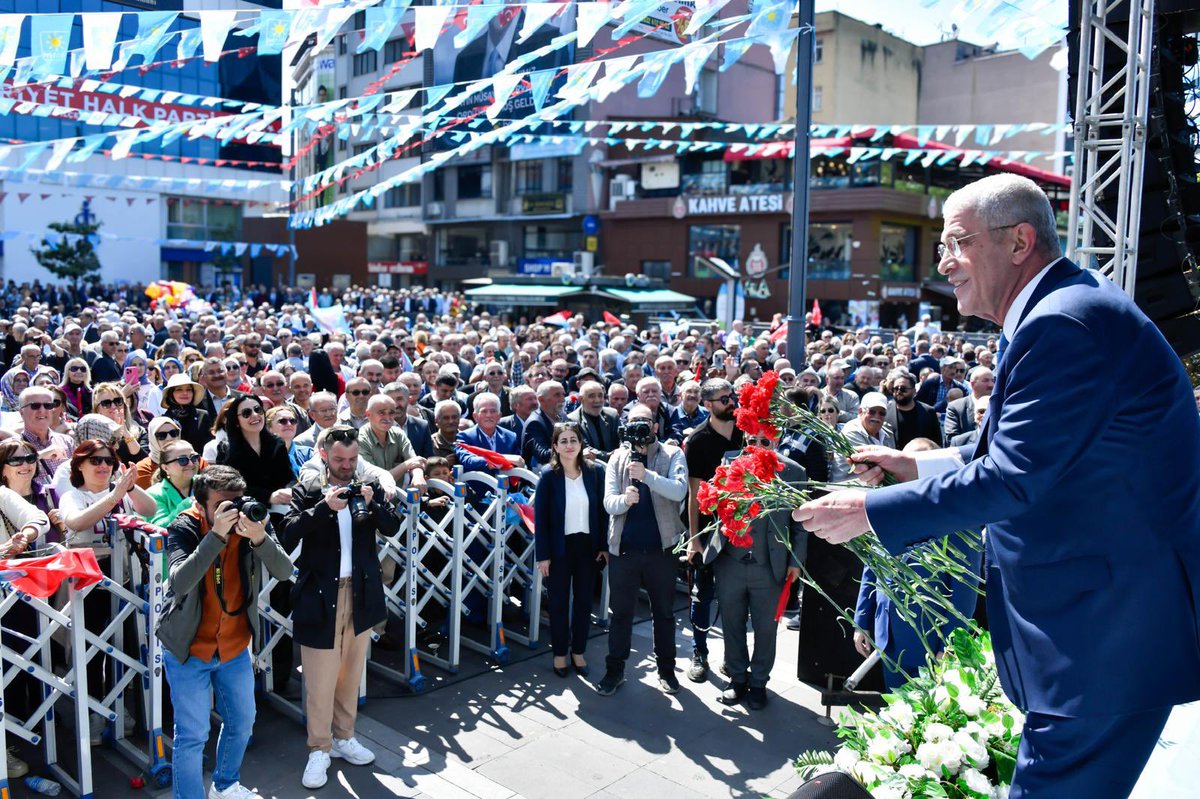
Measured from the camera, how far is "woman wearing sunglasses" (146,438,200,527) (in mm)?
5688

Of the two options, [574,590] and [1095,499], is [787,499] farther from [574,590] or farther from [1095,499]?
[574,590]

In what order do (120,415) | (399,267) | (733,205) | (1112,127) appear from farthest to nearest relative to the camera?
(399,267) < (733,205) < (120,415) < (1112,127)

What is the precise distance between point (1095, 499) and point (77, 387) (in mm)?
10363

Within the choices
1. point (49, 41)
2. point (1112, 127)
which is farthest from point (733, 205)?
point (1112, 127)

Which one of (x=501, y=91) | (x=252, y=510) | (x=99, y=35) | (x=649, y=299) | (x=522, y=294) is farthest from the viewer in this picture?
(x=522, y=294)

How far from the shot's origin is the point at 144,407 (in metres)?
9.87

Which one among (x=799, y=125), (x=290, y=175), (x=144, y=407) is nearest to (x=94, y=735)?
(x=144, y=407)

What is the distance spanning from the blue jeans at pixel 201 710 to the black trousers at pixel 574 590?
2.54 m

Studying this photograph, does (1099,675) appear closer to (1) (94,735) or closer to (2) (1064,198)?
(1) (94,735)

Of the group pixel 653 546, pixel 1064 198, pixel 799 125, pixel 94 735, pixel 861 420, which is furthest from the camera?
pixel 1064 198

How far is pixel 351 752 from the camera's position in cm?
552

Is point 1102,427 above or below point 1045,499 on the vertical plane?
above

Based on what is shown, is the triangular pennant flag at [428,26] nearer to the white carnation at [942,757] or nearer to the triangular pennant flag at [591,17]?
the triangular pennant flag at [591,17]

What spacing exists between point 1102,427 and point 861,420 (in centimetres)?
605
